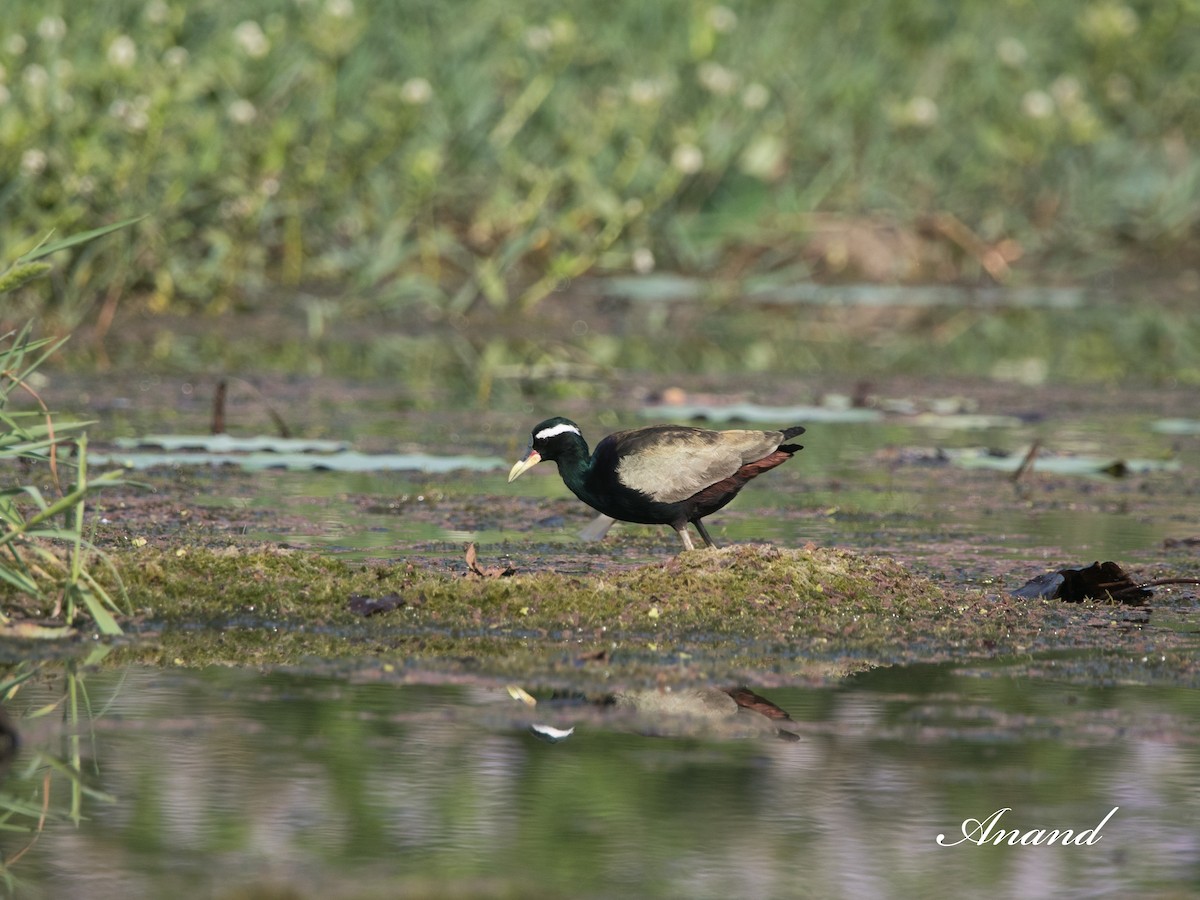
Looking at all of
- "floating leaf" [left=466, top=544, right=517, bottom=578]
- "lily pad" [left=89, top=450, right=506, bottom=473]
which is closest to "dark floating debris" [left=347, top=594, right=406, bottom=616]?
"floating leaf" [left=466, top=544, right=517, bottom=578]

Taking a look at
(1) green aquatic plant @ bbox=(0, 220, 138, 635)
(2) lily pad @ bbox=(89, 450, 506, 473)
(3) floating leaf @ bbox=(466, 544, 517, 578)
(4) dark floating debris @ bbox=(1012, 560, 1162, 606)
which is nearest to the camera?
(1) green aquatic plant @ bbox=(0, 220, 138, 635)

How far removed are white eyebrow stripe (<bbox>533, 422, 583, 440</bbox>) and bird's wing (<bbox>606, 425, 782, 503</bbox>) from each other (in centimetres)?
12

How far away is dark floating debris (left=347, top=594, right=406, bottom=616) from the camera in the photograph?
228 inches

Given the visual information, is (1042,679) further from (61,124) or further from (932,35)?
(932,35)

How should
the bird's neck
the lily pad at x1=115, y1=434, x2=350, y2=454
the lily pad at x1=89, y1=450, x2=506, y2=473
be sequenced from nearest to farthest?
the bird's neck < the lily pad at x1=89, y1=450, x2=506, y2=473 < the lily pad at x1=115, y1=434, x2=350, y2=454

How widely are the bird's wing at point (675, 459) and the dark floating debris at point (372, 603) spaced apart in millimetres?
814

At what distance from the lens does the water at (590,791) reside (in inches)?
148

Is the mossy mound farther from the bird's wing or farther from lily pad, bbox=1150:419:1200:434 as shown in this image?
lily pad, bbox=1150:419:1200:434

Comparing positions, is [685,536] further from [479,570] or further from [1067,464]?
[1067,464]

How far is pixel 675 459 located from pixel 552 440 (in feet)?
1.26

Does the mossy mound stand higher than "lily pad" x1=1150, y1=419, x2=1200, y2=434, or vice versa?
"lily pad" x1=1150, y1=419, x2=1200, y2=434

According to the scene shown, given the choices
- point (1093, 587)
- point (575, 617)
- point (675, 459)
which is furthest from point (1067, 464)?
point (575, 617)

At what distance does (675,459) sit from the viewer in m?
6.34

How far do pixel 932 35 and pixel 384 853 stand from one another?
1594 cm
